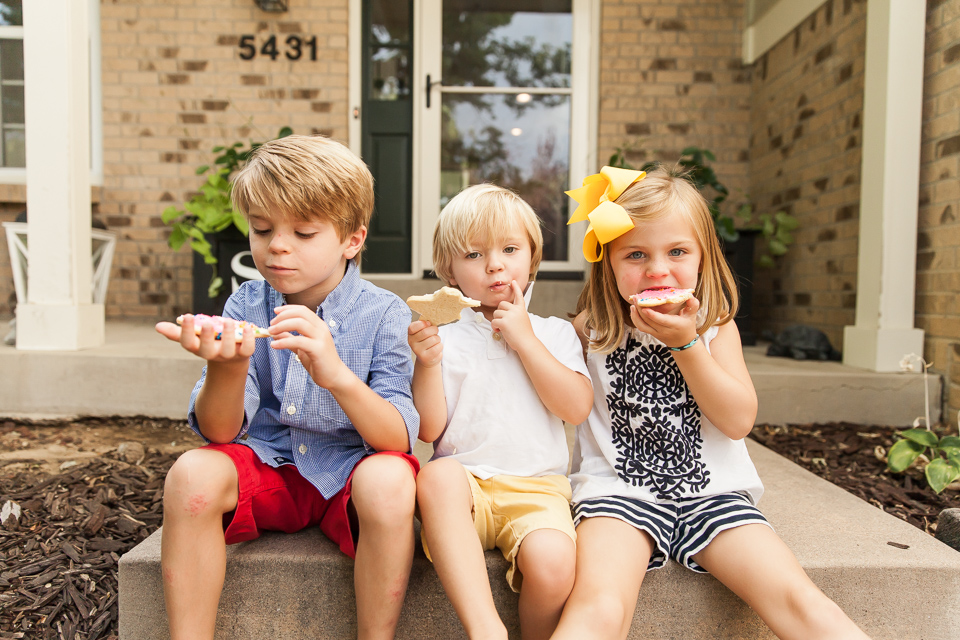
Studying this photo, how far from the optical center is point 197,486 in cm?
119

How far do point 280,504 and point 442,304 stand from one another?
57 cm

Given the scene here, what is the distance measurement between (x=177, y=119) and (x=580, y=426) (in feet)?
14.6

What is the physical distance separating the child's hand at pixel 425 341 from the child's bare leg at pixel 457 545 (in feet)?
0.73

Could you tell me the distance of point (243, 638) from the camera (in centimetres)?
136

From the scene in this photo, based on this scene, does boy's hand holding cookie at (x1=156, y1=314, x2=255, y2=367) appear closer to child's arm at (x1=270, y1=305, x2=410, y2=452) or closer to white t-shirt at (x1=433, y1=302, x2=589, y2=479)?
child's arm at (x1=270, y1=305, x2=410, y2=452)

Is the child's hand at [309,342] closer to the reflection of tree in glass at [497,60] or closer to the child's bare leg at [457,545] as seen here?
the child's bare leg at [457,545]

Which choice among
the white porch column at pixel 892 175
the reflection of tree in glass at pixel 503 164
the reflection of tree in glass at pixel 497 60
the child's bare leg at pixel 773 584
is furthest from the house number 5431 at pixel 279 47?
the child's bare leg at pixel 773 584

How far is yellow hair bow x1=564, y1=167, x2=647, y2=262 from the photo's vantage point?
1404 mm

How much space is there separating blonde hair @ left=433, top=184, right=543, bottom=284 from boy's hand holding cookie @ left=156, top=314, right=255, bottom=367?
0.52m

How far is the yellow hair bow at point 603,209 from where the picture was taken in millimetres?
1404

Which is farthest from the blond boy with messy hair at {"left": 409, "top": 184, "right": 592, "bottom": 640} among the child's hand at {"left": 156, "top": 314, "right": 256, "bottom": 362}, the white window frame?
the white window frame

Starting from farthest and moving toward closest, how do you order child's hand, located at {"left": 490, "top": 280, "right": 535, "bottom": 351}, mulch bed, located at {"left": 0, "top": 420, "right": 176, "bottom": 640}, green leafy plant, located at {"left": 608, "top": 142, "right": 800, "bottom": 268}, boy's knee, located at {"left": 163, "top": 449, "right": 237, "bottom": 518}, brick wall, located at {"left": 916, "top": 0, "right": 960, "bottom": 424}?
green leafy plant, located at {"left": 608, "top": 142, "right": 800, "bottom": 268} → brick wall, located at {"left": 916, "top": 0, "right": 960, "bottom": 424} → mulch bed, located at {"left": 0, "top": 420, "right": 176, "bottom": 640} → child's hand, located at {"left": 490, "top": 280, "right": 535, "bottom": 351} → boy's knee, located at {"left": 163, "top": 449, "right": 237, "bottom": 518}

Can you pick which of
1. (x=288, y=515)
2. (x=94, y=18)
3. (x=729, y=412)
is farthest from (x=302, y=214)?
(x=94, y=18)

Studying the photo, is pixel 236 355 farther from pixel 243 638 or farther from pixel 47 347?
pixel 47 347
